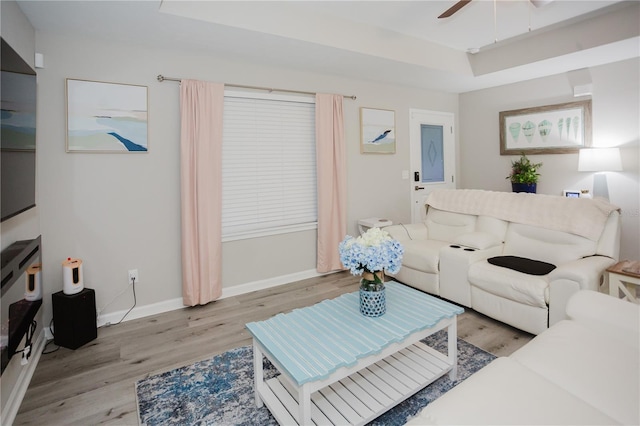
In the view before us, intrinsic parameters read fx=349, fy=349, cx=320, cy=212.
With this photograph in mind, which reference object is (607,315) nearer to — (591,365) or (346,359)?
(591,365)

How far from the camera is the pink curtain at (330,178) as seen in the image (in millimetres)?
4023

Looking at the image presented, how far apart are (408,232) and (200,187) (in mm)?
2267

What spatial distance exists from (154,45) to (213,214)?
5.16ft

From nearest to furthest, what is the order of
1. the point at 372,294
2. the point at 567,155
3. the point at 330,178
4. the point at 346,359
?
the point at 346,359 → the point at 372,294 → the point at 330,178 → the point at 567,155

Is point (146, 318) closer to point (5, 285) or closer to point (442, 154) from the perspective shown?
point (5, 285)

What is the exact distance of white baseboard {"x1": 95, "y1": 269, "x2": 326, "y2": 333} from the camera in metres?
3.04

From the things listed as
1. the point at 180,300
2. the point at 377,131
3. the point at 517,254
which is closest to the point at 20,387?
the point at 180,300

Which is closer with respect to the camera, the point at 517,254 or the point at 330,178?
the point at 517,254

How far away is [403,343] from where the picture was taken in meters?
1.85

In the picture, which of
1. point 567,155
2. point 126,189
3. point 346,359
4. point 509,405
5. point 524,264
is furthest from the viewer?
point 567,155

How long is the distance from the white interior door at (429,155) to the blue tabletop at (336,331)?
3.08 meters

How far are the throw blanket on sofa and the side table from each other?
1.44ft

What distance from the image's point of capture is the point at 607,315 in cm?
175

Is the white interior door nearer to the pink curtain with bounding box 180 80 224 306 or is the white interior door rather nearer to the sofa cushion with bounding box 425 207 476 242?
the sofa cushion with bounding box 425 207 476 242
